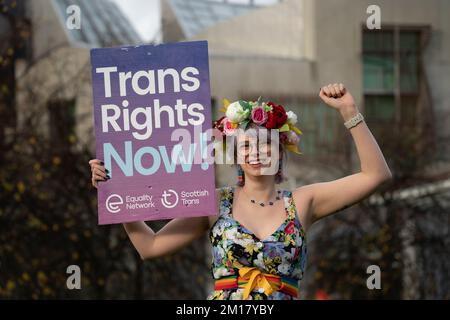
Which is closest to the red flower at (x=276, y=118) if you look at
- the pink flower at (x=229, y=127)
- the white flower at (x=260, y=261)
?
the pink flower at (x=229, y=127)

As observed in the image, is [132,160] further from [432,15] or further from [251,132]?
[432,15]

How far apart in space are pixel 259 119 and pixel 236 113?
3.5 inches

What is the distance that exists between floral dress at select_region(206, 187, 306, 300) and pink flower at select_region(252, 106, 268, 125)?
0.38 metres

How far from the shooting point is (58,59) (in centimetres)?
1101

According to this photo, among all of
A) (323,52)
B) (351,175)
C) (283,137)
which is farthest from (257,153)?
(323,52)

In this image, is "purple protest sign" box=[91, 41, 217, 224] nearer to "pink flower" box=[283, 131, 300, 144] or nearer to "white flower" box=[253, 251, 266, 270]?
"white flower" box=[253, 251, 266, 270]

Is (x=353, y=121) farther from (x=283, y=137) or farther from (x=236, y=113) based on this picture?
(x=236, y=113)

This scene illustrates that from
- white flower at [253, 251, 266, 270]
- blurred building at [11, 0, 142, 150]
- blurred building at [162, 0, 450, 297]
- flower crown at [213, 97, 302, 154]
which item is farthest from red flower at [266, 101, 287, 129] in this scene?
blurred building at [162, 0, 450, 297]

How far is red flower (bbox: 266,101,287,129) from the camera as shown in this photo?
4016mm

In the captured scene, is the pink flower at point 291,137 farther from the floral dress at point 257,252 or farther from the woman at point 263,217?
the floral dress at point 257,252

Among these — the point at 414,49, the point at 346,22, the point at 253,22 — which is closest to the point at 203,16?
the point at 253,22

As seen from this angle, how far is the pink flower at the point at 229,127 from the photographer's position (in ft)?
13.2

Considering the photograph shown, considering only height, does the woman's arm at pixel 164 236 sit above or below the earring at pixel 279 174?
below

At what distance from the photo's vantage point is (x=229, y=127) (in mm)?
4051
